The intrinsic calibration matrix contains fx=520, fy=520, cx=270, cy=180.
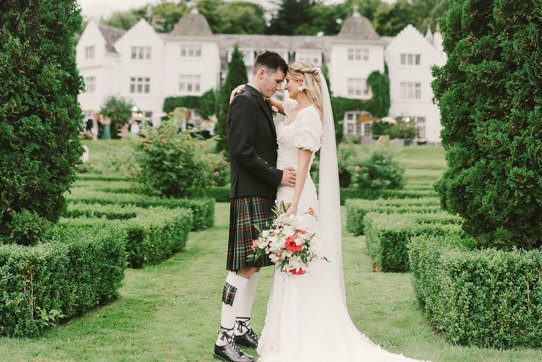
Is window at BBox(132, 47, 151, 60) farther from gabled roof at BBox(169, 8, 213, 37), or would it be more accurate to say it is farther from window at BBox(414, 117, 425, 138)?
window at BBox(414, 117, 425, 138)

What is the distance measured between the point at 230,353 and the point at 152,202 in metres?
7.65

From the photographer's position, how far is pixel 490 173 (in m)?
5.33

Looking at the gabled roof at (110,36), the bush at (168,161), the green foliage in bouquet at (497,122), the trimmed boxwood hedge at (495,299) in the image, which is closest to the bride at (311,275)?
the trimmed boxwood hedge at (495,299)

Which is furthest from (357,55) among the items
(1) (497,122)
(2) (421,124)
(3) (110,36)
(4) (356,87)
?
(1) (497,122)

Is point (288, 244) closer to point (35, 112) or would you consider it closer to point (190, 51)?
point (35, 112)

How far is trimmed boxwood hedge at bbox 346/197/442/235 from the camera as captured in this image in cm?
1120

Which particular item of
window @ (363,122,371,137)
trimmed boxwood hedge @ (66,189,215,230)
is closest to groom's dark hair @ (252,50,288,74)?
trimmed boxwood hedge @ (66,189,215,230)

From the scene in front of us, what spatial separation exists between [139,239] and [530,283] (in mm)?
5762

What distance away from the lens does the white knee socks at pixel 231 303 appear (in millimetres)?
4820

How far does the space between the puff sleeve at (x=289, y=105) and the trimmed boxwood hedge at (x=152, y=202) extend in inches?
263

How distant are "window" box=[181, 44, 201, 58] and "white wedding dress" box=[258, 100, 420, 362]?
42960mm

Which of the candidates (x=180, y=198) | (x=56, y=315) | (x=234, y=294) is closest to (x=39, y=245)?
(x=56, y=315)

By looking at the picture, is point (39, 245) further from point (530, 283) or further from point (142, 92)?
point (142, 92)

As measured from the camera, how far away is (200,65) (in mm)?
46281
